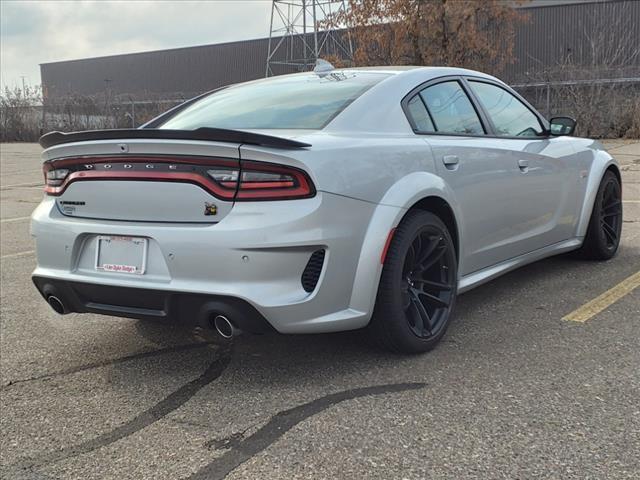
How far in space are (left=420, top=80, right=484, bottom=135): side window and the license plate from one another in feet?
5.79

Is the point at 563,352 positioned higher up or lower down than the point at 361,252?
lower down

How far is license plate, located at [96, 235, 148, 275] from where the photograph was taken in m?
3.08

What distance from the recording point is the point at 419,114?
12.5 ft

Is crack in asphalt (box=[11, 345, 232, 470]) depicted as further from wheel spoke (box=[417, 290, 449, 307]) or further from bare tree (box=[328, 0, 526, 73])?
→ bare tree (box=[328, 0, 526, 73])

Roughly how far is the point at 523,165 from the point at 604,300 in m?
0.99

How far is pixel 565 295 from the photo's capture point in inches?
179

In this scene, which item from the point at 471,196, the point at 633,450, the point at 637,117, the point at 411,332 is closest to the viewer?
the point at 633,450

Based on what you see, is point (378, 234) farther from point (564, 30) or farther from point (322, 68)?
point (564, 30)

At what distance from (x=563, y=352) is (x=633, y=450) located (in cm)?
102

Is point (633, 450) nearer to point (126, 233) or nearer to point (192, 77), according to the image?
point (126, 233)

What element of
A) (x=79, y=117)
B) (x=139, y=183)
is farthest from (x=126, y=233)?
(x=79, y=117)

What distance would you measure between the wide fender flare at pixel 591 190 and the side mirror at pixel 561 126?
16.5 inches

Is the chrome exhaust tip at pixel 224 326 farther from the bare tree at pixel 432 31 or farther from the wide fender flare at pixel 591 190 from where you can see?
the bare tree at pixel 432 31

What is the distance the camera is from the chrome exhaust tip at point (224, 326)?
298 cm
